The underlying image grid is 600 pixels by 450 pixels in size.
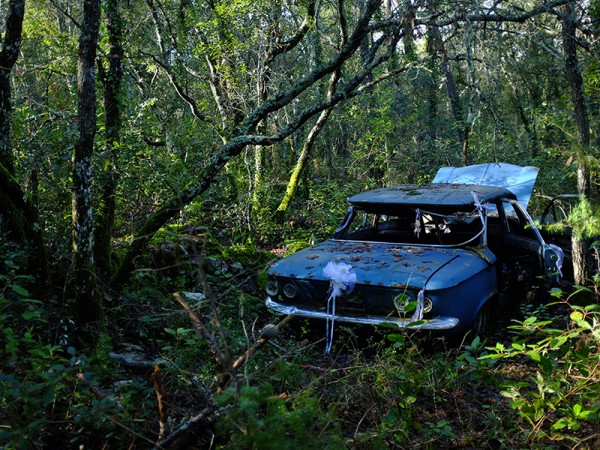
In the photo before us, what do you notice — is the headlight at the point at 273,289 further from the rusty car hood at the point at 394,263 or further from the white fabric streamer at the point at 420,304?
the white fabric streamer at the point at 420,304

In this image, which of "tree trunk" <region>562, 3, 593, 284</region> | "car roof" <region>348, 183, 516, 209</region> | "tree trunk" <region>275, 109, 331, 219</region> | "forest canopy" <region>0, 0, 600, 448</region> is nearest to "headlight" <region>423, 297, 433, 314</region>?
"forest canopy" <region>0, 0, 600, 448</region>

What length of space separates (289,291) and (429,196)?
2.14 meters

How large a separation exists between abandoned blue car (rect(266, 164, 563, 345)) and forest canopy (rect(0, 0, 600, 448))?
870 mm

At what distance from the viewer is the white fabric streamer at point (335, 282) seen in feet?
17.3

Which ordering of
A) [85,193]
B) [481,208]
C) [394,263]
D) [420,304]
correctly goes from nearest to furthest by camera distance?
[420,304] → [85,193] → [394,263] → [481,208]

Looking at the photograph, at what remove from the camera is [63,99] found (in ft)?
28.9

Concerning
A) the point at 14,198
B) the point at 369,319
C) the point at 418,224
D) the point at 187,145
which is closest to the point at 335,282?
the point at 369,319

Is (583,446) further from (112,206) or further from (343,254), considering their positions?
(112,206)

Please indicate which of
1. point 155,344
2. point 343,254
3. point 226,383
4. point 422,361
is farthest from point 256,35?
point 226,383

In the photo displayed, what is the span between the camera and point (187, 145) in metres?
9.66

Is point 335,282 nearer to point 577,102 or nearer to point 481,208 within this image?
point 481,208

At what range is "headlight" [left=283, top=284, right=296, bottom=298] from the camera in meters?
5.71

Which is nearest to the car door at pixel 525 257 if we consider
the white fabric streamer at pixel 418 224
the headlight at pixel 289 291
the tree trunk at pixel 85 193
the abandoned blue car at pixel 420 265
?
the abandoned blue car at pixel 420 265

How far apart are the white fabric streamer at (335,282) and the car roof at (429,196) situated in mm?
1458
